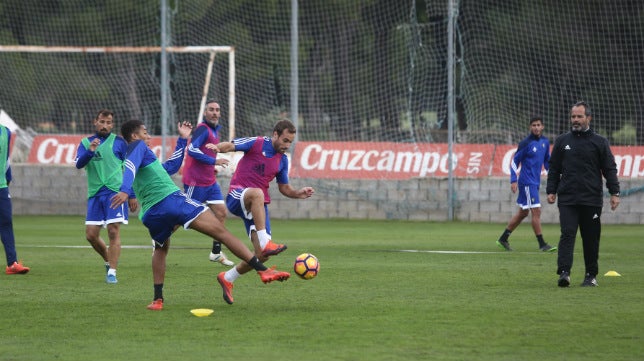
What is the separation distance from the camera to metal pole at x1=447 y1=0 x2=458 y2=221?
26875 mm

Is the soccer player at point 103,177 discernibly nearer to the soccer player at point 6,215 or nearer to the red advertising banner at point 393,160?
the soccer player at point 6,215

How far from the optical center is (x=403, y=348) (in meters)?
8.42

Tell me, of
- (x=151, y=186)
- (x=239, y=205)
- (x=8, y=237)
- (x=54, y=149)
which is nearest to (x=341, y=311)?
(x=151, y=186)

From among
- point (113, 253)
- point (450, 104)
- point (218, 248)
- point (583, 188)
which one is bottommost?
point (218, 248)

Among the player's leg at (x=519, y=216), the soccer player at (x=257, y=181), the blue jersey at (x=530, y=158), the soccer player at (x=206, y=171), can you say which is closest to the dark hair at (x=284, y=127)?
the soccer player at (x=257, y=181)

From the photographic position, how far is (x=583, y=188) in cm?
1275

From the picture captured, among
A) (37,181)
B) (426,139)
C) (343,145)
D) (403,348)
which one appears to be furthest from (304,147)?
(403,348)

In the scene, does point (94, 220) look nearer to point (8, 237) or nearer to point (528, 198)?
point (8, 237)

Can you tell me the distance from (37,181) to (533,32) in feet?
47.3

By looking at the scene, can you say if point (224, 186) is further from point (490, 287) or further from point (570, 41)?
point (490, 287)

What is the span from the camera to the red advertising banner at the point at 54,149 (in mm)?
30016

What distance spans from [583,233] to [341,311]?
3723 millimetres

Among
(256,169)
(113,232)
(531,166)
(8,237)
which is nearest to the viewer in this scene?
(256,169)

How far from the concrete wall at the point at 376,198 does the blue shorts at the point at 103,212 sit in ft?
46.9
